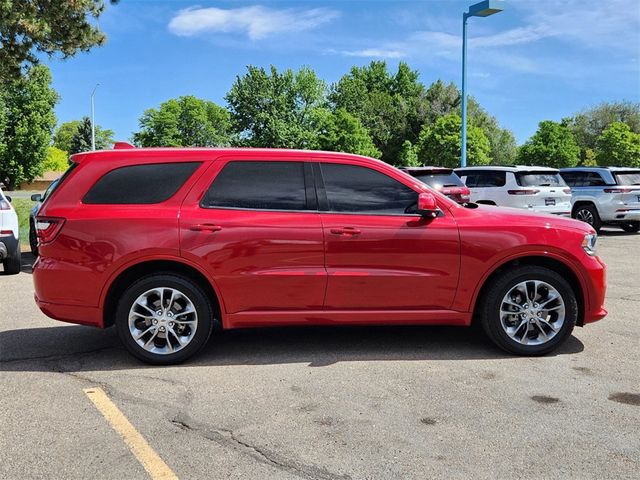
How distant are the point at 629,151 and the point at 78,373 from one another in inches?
2467

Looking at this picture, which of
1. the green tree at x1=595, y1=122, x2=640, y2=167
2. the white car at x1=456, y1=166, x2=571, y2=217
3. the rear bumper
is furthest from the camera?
the green tree at x1=595, y1=122, x2=640, y2=167

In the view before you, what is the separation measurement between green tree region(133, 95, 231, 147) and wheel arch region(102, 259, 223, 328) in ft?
247

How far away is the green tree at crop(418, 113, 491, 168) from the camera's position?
6062cm

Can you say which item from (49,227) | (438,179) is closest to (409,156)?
(438,179)

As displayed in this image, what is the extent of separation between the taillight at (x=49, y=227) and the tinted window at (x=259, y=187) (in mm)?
1185

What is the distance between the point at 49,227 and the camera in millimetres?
4953

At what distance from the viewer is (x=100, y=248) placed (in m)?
4.87

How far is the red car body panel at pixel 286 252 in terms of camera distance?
4.89 meters

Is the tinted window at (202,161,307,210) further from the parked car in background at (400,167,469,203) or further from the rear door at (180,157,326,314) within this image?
the parked car in background at (400,167,469,203)

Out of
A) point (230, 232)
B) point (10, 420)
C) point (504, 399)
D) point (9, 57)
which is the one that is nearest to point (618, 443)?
point (504, 399)

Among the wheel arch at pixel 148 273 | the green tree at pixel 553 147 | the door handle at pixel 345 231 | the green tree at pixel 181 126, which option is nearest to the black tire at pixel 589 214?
the door handle at pixel 345 231

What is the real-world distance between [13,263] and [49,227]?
594 cm

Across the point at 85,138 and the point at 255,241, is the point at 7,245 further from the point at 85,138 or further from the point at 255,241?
the point at 85,138

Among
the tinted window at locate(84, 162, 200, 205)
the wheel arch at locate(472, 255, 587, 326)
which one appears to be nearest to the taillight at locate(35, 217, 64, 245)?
the tinted window at locate(84, 162, 200, 205)
